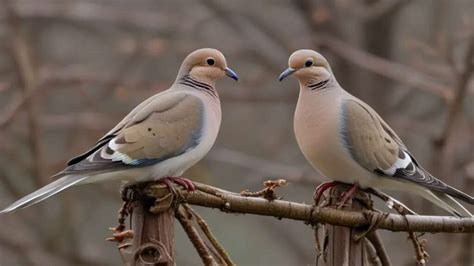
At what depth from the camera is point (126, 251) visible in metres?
2.31

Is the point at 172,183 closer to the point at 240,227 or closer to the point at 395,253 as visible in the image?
the point at 395,253

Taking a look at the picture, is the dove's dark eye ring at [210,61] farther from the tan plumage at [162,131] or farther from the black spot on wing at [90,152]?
the black spot on wing at [90,152]

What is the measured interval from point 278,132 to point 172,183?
232 inches

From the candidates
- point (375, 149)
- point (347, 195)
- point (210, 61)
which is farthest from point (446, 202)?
point (210, 61)

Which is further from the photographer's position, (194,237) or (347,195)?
(347,195)

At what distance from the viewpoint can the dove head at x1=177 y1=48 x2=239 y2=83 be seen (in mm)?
2980

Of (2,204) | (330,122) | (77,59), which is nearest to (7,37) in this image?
(2,204)

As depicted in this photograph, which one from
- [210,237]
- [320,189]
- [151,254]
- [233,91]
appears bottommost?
[151,254]

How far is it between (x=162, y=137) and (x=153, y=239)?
522 millimetres

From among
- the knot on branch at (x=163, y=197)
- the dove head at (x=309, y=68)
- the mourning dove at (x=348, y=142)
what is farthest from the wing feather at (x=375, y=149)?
the knot on branch at (x=163, y=197)

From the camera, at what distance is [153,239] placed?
2258 millimetres

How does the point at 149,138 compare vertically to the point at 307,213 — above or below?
above

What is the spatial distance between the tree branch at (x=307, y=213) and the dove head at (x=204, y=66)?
0.65 meters

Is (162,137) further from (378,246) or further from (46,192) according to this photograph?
(378,246)
